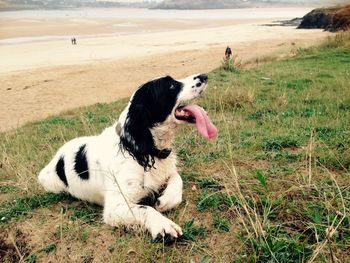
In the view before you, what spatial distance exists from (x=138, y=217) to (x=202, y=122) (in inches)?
41.4

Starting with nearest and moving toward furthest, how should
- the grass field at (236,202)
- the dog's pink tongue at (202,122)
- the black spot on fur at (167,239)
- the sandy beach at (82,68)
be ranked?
the grass field at (236,202), the black spot on fur at (167,239), the dog's pink tongue at (202,122), the sandy beach at (82,68)

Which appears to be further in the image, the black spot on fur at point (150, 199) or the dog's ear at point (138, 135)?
the black spot on fur at point (150, 199)

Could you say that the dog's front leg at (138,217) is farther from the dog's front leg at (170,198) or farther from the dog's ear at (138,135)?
the dog's ear at (138,135)

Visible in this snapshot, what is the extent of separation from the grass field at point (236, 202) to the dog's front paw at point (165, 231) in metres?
0.07

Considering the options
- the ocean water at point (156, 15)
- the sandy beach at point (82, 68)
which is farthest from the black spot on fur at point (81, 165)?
the ocean water at point (156, 15)

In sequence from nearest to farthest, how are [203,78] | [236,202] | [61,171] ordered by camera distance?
[236,202] < [203,78] < [61,171]

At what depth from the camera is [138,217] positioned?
3.49m

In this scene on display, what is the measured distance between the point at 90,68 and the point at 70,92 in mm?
6734

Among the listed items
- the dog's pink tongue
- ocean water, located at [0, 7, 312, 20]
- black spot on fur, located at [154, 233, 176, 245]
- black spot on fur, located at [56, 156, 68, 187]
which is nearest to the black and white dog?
the dog's pink tongue

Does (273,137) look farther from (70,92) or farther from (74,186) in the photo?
(70,92)

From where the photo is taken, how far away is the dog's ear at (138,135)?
12.6ft

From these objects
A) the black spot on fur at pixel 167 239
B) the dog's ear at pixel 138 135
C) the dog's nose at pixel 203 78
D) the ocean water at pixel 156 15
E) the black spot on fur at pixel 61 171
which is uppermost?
the dog's nose at pixel 203 78

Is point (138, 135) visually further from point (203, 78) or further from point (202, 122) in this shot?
point (203, 78)

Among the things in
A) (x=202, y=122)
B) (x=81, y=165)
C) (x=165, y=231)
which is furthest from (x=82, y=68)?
(x=165, y=231)
